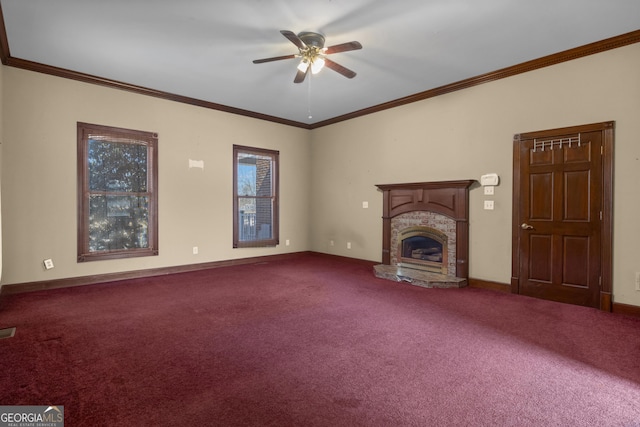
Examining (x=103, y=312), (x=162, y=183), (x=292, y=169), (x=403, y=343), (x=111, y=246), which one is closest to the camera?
(x=403, y=343)

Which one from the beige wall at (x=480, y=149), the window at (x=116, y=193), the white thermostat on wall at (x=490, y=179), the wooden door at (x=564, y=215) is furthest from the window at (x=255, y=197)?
the wooden door at (x=564, y=215)

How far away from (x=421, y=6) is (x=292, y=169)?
4336mm

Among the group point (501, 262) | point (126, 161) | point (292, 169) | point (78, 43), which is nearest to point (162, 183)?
point (126, 161)

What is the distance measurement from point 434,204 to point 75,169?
5120 mm

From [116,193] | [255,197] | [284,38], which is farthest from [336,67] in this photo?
[116,193]

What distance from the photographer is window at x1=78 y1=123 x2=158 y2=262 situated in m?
4.51

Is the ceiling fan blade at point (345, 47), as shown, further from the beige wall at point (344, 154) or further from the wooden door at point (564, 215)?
the wooden door at point (564, 215)

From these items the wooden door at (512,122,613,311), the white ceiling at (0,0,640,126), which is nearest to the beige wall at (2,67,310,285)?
the white ceiling at (0,0,640,126)

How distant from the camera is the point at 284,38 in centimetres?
353

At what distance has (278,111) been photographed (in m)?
6.15

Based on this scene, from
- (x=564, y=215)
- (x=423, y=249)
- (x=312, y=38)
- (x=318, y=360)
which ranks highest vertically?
(x=312, y=38)

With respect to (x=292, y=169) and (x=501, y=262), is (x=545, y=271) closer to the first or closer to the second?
(x=501, y=262)

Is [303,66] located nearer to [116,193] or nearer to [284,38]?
[284,38]

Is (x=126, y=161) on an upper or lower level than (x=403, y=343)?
upper
